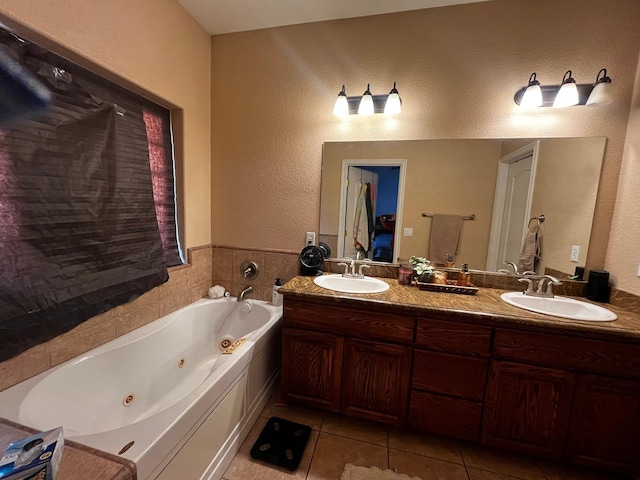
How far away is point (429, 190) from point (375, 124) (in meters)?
0.63

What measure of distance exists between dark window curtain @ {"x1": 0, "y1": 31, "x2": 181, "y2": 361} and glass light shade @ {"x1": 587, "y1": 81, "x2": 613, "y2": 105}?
2.73 metres

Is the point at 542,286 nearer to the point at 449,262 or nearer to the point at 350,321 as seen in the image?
the point at 449,262

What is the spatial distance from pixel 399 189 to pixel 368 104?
0.63m

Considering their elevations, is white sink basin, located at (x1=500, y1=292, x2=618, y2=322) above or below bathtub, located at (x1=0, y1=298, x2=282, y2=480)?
above

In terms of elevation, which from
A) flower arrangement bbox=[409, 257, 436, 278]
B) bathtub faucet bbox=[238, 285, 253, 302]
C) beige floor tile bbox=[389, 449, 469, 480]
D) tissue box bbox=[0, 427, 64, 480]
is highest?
flower arrangement bbox=[409, 257, 436, 278]

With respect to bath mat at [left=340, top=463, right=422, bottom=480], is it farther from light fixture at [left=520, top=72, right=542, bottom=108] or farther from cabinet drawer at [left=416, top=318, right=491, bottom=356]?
light fixture at [left=520, top=72, right=542, bottom=108]

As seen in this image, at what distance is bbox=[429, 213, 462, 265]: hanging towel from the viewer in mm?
1933

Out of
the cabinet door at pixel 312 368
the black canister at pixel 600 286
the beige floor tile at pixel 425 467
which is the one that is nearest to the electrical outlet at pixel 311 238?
the cabinet door at pixel 312 368

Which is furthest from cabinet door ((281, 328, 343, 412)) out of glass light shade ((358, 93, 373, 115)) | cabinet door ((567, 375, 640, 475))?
glass light shade ((358, 93, 373, 115))

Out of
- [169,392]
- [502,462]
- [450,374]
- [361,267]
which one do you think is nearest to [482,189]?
[361,267]

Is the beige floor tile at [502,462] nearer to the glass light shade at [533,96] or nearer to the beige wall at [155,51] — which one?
the glass light shade at [533,96]

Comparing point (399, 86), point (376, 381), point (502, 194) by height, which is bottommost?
point (376, 381)

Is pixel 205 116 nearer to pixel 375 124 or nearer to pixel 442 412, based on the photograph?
pixel 375 124

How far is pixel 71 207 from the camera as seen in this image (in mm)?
1317
